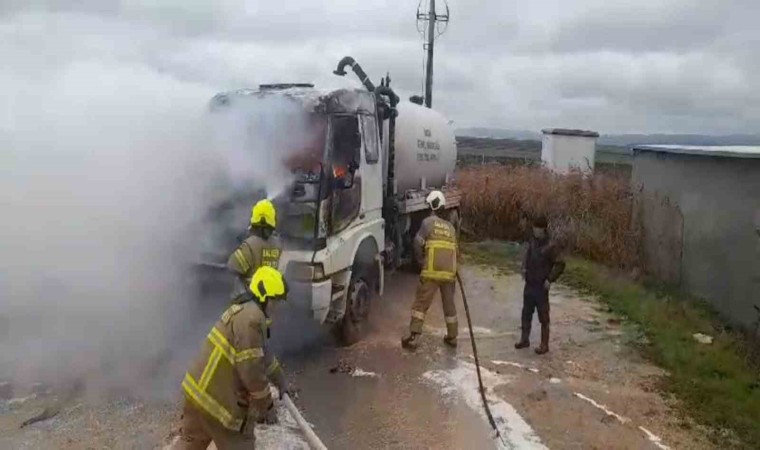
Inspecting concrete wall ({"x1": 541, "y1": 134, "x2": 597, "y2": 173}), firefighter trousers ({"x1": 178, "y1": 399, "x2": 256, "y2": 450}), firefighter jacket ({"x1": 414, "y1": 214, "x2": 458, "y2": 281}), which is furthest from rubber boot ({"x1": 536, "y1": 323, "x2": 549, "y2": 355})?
concrete wall ({"x1": 541, "y1": 134, "x2": 597, "y2": 173})

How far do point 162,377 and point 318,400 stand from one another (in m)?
1.44

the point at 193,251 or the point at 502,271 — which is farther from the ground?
the point at 193,251

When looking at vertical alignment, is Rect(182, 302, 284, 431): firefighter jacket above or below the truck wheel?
above

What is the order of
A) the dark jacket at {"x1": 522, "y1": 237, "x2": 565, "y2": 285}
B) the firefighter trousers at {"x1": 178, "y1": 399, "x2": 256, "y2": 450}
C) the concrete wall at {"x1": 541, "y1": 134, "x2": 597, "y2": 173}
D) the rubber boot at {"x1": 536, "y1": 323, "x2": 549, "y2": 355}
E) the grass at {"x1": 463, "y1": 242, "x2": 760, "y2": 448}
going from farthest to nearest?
the concrete wall at {"x1": 541, "y1": 134, "x2": 597, "y2": 173} < the rubber boot at {"x1": 536, "y1": 323, "x2": 549, "y2": 355} < the dark jacket at {"x1": 522, "y1": 237, "x2": 565, "y2": 285} < the grass at {"x1": 463, "y1": 242, "x2": 760, "y2": 448} < the firefighter trousers at {"x1": 178, "y1": 399, "x2": 256, "y2": 450}

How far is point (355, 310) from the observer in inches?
340

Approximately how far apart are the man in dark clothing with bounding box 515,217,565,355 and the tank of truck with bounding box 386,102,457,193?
2.70 m

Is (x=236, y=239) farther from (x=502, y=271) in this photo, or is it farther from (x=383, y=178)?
(x=502, y=271)

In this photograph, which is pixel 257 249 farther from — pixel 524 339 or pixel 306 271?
pixel 524 339

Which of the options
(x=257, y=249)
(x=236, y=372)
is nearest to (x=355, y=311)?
(x=257, y=249)

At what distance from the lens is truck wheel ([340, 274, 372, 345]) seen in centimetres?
850

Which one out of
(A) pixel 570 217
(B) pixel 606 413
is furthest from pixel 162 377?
(A) pixel 570 217

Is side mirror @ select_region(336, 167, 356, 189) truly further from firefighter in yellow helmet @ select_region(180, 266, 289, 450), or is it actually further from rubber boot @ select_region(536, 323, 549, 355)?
firefighter in yellow helmet @ select_region(180, 266, 289, 450)

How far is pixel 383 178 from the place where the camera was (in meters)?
10.0

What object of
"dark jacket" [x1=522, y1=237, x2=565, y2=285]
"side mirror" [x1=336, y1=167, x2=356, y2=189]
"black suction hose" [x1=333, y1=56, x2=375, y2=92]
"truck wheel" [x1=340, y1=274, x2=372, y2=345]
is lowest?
"truck wheel" [x1=340, y1=274, x2=372, y2=345]
